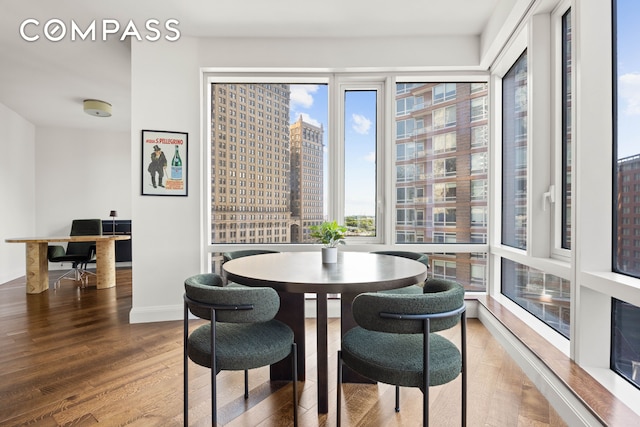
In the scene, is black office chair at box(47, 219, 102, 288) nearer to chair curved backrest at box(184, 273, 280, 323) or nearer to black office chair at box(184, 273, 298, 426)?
black office chair at box(184, 273, 298, 426)

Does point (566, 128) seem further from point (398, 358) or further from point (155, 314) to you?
point (155, 314)

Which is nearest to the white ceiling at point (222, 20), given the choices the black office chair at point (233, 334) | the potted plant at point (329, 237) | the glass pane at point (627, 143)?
the glass pane at point (627, 143)

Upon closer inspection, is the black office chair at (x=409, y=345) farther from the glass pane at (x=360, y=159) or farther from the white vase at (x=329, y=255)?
the glass pane at (x=360, y=159)

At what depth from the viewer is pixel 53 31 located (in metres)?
3.25

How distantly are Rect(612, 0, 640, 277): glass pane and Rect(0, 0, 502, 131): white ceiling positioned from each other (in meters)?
1.39

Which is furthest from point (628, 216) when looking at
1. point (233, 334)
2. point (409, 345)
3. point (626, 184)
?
point (233, 334)

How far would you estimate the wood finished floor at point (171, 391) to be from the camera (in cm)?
175

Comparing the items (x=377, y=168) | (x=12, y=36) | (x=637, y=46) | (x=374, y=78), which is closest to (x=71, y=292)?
(x=12, y=36)

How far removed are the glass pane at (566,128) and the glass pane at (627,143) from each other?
1.58ft

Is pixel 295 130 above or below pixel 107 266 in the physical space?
above

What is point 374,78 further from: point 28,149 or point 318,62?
point 28,149

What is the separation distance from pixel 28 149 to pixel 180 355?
6280 millimetres

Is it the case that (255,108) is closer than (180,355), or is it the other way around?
(180,355)

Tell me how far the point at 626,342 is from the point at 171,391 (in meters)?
2.61
